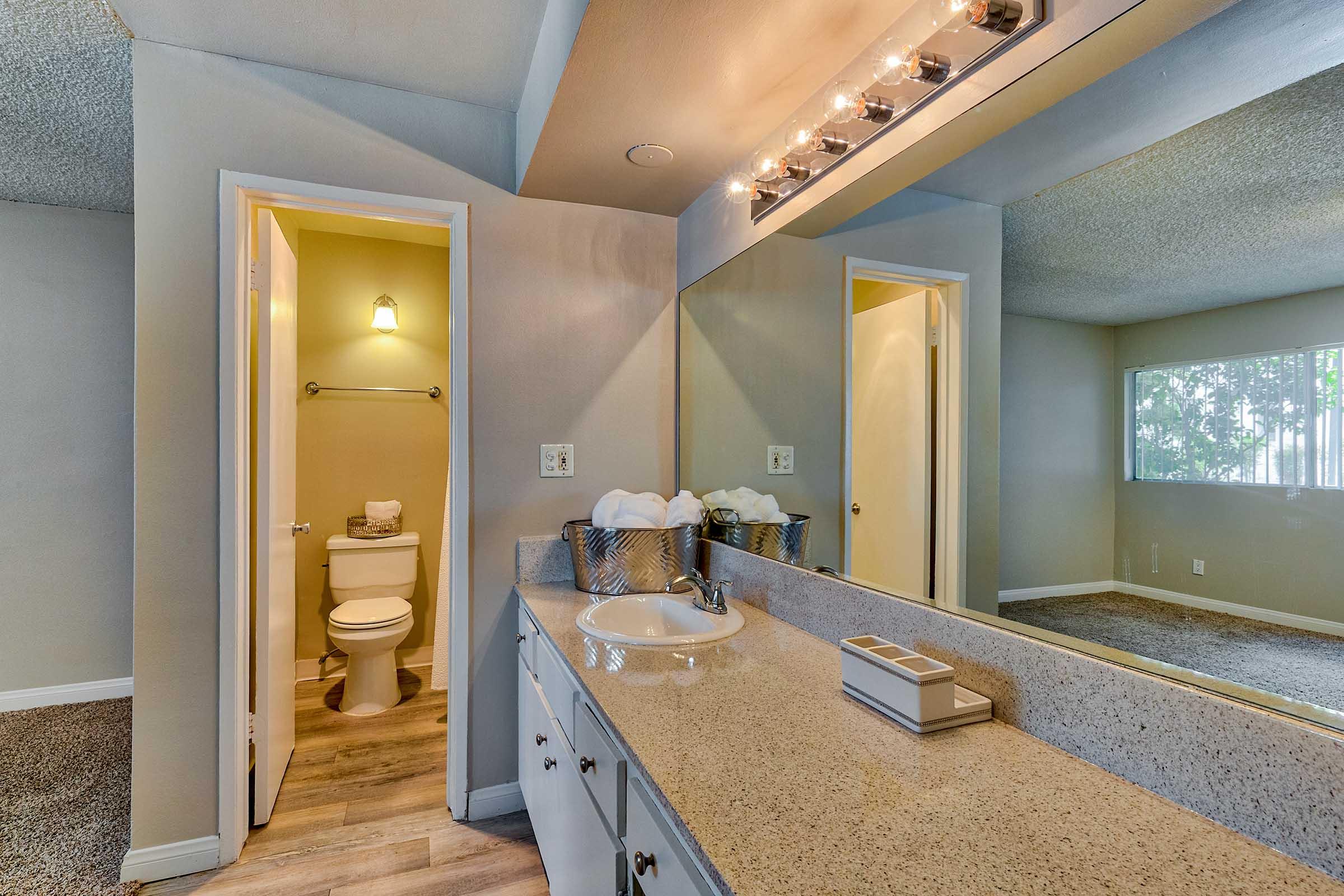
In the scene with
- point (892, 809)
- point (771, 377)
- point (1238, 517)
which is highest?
point (771, 377)

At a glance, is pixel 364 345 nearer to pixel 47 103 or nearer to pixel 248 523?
pixel 47 103

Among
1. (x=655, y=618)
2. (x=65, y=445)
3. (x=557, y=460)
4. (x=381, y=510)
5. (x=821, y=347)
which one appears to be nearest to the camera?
(x=821, y=347)

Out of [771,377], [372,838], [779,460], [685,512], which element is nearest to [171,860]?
[372,838]

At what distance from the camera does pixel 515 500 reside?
2105mm

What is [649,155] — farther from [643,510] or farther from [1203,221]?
[1203,221]

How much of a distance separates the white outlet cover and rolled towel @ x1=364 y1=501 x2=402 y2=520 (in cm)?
154

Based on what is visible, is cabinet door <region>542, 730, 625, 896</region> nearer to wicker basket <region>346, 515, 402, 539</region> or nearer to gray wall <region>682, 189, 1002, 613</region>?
gray wall <region>682, 189, 1002, 613</region>

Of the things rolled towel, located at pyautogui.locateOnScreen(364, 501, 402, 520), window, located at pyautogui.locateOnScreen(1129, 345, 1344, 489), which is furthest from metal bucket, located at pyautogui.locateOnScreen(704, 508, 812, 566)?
rolled towel, located at pyautogui.locateOnScreen(364, 501, 402, 520)

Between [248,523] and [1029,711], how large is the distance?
206cm

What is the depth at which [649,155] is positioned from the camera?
1812mm

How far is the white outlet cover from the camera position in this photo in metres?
2.14

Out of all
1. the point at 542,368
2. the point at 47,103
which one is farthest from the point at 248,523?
the point at 47,103

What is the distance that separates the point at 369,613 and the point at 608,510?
5.05ft

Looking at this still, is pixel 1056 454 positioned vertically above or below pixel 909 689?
above
